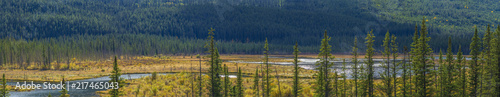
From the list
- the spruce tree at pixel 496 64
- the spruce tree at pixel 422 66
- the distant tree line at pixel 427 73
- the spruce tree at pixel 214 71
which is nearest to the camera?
the spruce tree at pixel 496 64

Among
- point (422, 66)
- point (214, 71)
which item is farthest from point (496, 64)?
point (214, 71)

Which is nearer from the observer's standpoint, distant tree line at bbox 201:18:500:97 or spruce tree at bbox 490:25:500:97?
spruce tree at bbox 490:25:500:97

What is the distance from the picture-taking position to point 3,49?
12606 centimetres

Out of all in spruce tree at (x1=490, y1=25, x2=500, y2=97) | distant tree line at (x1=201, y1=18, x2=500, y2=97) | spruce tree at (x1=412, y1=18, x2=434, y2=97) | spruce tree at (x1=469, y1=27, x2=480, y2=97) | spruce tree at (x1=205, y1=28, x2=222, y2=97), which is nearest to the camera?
spruce tree at (x1=490, y1=25, x2=500, y2=97)

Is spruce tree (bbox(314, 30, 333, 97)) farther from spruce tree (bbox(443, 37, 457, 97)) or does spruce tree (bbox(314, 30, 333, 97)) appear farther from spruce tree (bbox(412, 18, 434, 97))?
spruce tree (bbox(443, 37, 457, 97))

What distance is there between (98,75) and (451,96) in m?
80.1

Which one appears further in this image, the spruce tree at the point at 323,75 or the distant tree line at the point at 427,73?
the spruce tree at the point at 323,75

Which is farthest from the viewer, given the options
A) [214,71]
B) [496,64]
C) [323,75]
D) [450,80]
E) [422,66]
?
[214,71]

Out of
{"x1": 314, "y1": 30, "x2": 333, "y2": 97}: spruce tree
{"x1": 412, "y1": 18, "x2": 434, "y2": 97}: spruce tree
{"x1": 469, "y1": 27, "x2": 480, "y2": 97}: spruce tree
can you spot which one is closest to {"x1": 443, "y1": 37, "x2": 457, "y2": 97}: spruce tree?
{"x1": 469, "y1": 27, "x2": 480, "y2": 97}: spruce tree

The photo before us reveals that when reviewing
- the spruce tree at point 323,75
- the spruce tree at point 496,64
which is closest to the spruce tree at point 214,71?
the spruce tree at point 323,75

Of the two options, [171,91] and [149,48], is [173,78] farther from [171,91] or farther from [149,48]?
[149,48]

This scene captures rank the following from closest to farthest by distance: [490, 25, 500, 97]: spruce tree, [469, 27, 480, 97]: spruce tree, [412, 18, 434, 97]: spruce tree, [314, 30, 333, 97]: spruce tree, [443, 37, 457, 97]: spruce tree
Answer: [490, 25, 500, 97]: spruce tree → [412, 18, 434, 97]: spruce tree → [469, 27, 480, 97]: spruce tree → [443, 37, 457, 97]: spruce tree → [314, 30, 333, 97]: spruce tree

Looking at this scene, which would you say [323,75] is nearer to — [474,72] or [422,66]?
[422,66]

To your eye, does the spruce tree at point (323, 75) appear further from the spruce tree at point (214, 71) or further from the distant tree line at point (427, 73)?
the spruce tree at point (214, 71)
